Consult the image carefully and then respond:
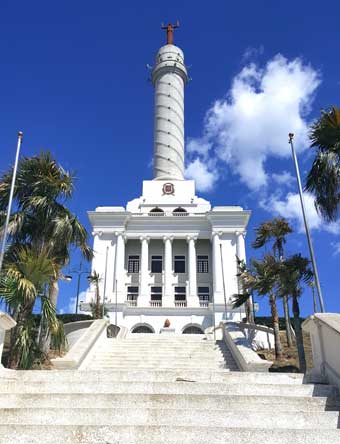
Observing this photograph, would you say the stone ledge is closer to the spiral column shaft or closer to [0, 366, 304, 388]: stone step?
[0, 366, 304, 388]: stone step

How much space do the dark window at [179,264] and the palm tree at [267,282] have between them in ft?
72.8

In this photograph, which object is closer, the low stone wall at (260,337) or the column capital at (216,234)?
the low stone wall at (260,337)

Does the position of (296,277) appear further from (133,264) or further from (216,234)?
(133,264)

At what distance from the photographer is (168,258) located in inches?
1732

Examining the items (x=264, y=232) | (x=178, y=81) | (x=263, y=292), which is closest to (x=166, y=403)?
(x=263, y=292)

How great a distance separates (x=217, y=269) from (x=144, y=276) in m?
7.38

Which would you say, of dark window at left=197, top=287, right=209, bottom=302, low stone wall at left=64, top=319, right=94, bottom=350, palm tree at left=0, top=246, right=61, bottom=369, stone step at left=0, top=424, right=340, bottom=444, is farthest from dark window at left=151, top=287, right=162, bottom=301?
stone step at left=0, top=424, right=340, bottom=444

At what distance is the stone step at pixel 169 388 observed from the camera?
7.36 meters

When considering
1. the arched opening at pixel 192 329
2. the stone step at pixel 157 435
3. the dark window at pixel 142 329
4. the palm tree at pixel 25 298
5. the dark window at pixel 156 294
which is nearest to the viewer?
the stone step at pixel 157 435

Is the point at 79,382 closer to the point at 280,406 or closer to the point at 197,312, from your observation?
the point at 280,406

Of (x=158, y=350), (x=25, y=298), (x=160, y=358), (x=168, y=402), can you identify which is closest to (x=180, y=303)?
(x=158, y=350)

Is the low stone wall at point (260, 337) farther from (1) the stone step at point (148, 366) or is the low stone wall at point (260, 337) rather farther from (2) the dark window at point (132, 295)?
(2) the dark window at point (132, 295)

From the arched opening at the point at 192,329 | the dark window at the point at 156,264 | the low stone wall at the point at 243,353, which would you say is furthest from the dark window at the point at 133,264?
the low stone wall at the point at 243,353

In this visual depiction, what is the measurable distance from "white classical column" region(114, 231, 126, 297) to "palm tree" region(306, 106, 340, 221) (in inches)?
1109
